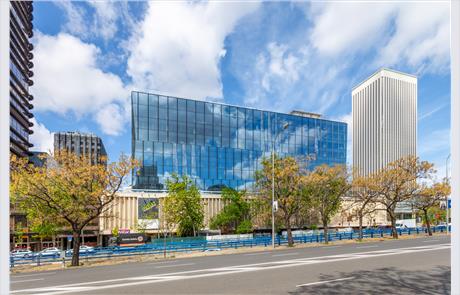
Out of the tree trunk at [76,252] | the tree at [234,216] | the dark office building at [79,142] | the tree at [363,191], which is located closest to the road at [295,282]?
the tree trunk at [76,252]

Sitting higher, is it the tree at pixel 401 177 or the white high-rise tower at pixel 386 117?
the white high-rise tower at pixel 386 117

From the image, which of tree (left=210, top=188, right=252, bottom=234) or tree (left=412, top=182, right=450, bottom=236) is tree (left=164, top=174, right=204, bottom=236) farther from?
tree (left=412, top=182, right=450, bottom=236)

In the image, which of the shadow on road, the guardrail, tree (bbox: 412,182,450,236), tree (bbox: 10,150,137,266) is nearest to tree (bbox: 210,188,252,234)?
the guardrail

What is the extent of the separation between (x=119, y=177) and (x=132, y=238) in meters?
16.2

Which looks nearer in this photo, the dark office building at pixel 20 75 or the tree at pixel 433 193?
the tree at pixel 433 193

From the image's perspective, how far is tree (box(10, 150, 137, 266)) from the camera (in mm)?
19531

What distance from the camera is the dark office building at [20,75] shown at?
186ft

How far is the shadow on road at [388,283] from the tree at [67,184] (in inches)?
670

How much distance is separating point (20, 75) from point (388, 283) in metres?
81.0

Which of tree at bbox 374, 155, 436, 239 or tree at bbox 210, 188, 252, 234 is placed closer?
tree at bbox 374, 155, 436, 239

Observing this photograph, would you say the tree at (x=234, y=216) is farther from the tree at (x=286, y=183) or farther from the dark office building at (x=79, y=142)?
the dark office building at (x=79, y=142)

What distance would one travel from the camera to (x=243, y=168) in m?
64.4

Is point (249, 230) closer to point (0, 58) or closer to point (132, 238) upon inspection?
point (132, 238)

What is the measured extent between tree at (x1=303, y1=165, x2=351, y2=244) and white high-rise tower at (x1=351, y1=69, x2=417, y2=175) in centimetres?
413
